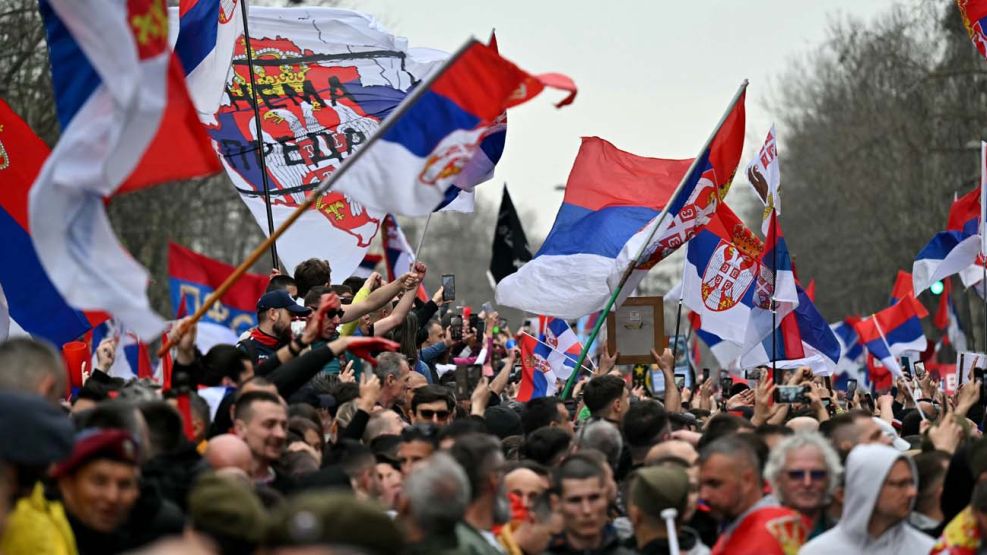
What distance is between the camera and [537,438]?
32.1ft

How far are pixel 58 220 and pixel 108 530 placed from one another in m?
1.67

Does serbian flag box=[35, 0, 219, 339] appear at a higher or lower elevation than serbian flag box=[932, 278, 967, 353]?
lower

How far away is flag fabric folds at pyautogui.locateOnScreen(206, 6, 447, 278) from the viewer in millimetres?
14727

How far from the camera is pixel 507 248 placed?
2042cm

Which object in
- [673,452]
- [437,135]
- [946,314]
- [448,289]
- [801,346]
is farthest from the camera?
[946,314]

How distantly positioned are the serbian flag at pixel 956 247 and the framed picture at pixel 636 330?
199 inches

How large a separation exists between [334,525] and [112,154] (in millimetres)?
3401

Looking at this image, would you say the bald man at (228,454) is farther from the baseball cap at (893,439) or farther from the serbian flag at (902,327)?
the serbian flag at (902,327)

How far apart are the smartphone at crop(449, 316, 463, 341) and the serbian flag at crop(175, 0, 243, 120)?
2867 mm

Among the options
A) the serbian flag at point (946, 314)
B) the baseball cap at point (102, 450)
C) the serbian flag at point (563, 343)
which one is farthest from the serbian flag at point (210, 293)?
the serbian flag at point (946, 314)

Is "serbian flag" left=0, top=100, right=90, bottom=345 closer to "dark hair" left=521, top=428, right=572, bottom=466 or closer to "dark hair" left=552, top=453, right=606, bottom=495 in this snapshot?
"dark hair" left=521, top=428, right=572, bottom=466

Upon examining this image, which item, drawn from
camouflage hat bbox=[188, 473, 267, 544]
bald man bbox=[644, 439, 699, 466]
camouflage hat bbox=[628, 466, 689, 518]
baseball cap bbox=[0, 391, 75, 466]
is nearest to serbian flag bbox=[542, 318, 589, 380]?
bald man bbox=[644, 439, 699, 466]

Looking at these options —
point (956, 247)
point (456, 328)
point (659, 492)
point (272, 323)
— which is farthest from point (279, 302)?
point (956, 247)

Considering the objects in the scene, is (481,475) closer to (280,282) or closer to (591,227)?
(280,282)
